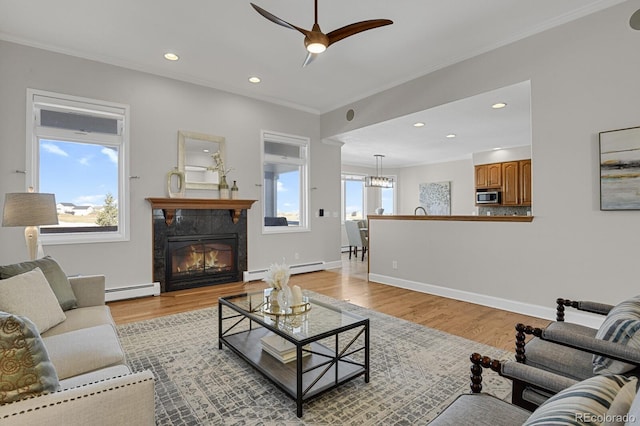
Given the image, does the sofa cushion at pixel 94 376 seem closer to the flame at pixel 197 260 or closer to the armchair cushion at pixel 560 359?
the armchair cushion at pixel 560 359

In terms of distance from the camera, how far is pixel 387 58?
161 inches

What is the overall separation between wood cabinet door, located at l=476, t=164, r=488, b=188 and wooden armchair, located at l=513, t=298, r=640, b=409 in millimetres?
6579

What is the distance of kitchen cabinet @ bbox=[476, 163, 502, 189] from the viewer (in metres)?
7.56

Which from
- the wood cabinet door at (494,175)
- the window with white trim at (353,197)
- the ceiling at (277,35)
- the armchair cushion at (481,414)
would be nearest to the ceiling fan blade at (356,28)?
the ceiling at (277,35)

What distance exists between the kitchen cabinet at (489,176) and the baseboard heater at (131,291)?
7225mm

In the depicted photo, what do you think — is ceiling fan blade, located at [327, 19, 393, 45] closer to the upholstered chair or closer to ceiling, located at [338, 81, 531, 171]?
ceiling, located at [338, 81, 531, 171]

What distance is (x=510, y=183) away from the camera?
7.33m

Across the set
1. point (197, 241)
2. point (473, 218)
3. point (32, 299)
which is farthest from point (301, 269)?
point (32, 299)

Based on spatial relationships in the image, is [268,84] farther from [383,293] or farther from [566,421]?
[566,421]

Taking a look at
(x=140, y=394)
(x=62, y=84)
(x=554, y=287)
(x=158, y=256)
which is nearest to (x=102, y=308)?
(x=140, y=394)

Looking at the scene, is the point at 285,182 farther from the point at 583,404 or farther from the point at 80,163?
the point at 583,404

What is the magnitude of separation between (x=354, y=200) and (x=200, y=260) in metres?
5.92

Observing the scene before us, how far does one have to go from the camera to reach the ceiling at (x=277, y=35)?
122 inches

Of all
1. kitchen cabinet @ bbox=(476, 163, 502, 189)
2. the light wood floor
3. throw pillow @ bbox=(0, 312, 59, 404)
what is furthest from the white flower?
kitchen cabinet @ bbox=(476, 163, 502, 189)
